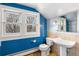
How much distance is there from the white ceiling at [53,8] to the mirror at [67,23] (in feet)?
0.24

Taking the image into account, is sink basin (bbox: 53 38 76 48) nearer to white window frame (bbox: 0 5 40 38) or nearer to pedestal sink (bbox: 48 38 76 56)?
pedestal sink (bbox: 48 38 76 56)

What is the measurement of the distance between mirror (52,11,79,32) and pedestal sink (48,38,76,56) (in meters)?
0.16

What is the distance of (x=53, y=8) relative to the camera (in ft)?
4.60

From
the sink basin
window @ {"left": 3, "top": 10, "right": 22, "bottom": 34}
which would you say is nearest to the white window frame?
window @ {"left": 3, "top": 10, "right": 22, "bottom": 34}

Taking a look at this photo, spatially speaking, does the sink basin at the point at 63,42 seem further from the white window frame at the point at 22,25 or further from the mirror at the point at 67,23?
the white window frame at the point at 22,25

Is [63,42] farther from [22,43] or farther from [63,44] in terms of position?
[22,43]

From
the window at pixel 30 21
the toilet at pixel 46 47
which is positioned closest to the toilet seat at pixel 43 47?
the toilet at pixel 46 47

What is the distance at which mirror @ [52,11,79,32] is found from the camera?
1396 millimetres

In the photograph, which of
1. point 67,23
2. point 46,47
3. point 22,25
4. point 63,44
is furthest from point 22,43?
point 67,23

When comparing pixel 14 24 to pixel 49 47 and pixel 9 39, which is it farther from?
pixel 49 47

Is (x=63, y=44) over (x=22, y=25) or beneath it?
beneath

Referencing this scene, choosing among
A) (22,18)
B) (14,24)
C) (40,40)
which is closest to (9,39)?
(14,24)

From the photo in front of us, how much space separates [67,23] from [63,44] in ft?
1.13

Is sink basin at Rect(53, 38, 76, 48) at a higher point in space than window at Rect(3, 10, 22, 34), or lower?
lower
